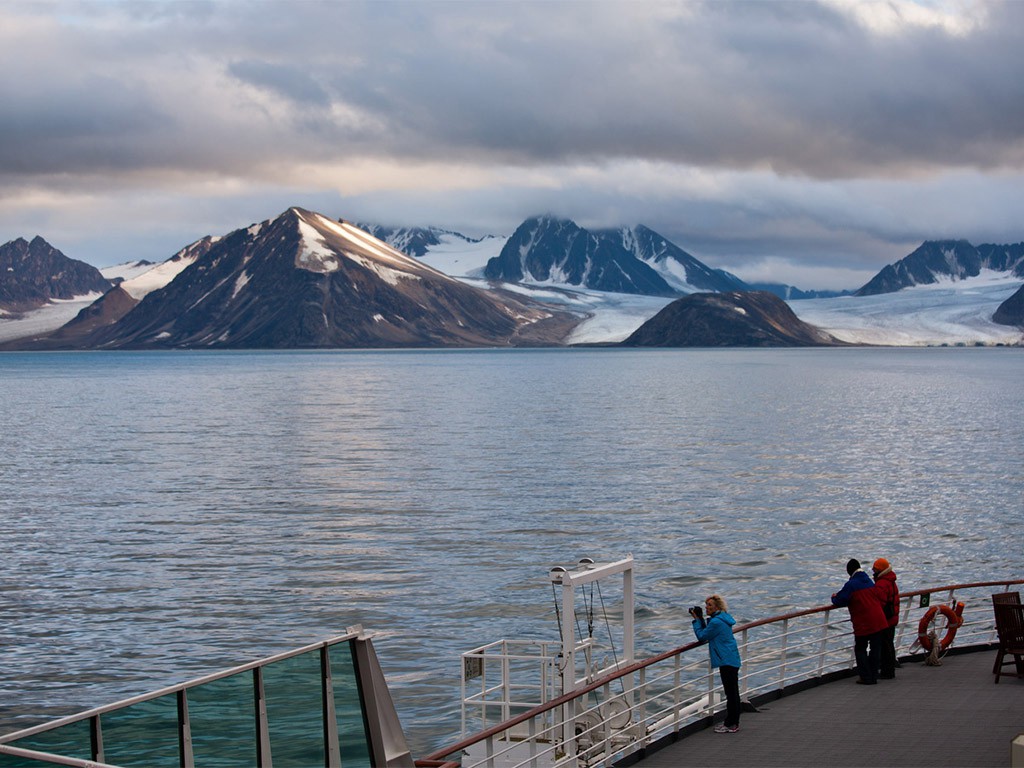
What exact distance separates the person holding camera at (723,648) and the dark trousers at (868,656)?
3.01 m

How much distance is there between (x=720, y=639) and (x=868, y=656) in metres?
3.62

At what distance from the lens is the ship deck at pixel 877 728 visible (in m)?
15.3

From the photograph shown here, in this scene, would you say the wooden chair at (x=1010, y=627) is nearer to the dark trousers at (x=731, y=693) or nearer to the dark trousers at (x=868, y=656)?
the dark trousers at (x=868, y=656)

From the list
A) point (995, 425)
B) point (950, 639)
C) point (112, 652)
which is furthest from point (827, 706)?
point (995, 425)

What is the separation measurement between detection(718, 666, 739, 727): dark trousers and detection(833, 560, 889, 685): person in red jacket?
2.75 meters

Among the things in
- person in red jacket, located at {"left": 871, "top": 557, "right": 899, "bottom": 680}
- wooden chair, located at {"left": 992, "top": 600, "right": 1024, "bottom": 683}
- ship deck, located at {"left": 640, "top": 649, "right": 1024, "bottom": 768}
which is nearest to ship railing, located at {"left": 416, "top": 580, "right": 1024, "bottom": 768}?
ship deck, located at {"left": 640, "top": 649, "right": 1024, "bottom": 768}

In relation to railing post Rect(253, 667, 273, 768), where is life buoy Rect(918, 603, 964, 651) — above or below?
below

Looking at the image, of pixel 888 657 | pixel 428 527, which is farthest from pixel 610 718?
pixel 428 527

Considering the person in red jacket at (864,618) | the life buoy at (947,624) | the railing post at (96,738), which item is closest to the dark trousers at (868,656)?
the person in red jacket at (864,618)

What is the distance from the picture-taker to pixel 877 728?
1659 cm

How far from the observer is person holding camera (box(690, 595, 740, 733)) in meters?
16.7

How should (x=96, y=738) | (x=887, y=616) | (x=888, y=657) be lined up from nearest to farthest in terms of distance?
Result: (x=96, y=738), (x=888, y=657), (x=887, y=616)

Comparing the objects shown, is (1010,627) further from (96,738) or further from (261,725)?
(96,738)

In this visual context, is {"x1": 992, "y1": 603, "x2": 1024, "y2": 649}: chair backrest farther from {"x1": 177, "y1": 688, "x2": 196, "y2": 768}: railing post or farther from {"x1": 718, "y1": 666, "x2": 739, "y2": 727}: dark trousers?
{"x1": 177, "y1": 688, "x2": 196, "y2": 768}: railing post
